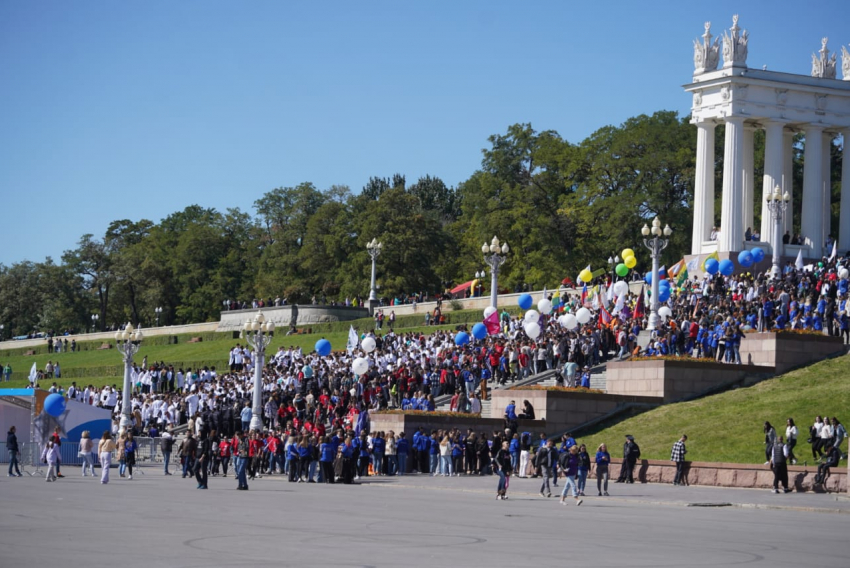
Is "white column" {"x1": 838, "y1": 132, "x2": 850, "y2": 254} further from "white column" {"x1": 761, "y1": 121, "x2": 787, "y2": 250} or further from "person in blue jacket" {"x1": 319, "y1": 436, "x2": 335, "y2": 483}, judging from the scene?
"person in blue jacket" {"x1": 319, "y1": 436, "x2": 335, "y2": 483}

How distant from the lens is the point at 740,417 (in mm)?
35750

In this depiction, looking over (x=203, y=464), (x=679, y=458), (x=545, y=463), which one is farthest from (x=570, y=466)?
(x=203, y=464)

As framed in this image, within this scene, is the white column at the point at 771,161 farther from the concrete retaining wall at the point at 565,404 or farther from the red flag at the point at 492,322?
the concrete retaining wall at the point at 565,404

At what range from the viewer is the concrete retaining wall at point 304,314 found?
8056 cm

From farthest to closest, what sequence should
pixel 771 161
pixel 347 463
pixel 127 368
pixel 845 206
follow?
pixel 845 206
pixel 771 161
pixel 127 368
pixel 347 463

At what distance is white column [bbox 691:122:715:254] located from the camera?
2478 inches

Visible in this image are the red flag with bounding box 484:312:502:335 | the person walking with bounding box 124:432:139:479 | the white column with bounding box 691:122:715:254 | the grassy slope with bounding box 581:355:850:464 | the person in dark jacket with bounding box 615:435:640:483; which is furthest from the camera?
the white column with bounding box 691:122:715:254

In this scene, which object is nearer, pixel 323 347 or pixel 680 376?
pixel 680 376

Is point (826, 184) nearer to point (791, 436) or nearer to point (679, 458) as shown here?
point (791, 436)

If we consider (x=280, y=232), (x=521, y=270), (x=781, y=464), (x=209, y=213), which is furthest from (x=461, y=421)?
(x=209, y=213)

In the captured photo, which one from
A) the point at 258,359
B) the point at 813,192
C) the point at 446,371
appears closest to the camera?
the point at 258,359

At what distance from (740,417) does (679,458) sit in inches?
194

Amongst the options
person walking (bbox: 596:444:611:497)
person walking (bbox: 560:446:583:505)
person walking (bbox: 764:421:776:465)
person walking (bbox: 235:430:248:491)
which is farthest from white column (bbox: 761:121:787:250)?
person walking (bbox: 235:430:248:491)

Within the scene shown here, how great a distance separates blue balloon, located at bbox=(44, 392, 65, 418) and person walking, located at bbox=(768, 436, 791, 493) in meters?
23.7
